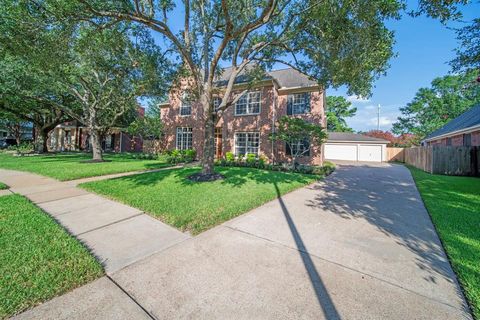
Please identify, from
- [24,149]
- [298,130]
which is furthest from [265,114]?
[24,149]

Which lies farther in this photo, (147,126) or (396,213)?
(147,126)

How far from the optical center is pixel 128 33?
9195mm

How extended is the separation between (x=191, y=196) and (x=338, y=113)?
40447 millimetres

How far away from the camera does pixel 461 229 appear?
13.4ft

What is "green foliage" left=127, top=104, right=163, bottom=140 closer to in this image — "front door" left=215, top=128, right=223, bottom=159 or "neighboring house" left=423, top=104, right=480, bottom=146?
"front door" left=215, top=128, right=223, bottom=159

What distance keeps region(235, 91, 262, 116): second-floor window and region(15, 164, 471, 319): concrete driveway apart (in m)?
12.5

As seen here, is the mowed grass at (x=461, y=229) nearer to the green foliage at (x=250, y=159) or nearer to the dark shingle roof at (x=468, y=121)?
the green foliage at (x=250, y=159)

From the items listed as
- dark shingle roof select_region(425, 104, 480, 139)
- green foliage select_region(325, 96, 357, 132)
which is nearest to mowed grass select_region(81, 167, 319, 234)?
dark shingle roof select_region(425, 104, 480, 139)

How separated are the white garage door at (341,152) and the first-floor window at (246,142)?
15324 millimetres

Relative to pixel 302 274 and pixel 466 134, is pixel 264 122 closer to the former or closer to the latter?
pixel 302 274

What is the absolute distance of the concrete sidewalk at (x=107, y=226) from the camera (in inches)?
121

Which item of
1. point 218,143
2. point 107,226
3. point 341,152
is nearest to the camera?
point 107,226

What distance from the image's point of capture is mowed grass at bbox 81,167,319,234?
4.39m

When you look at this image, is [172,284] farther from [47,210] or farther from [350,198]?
[350,198]
